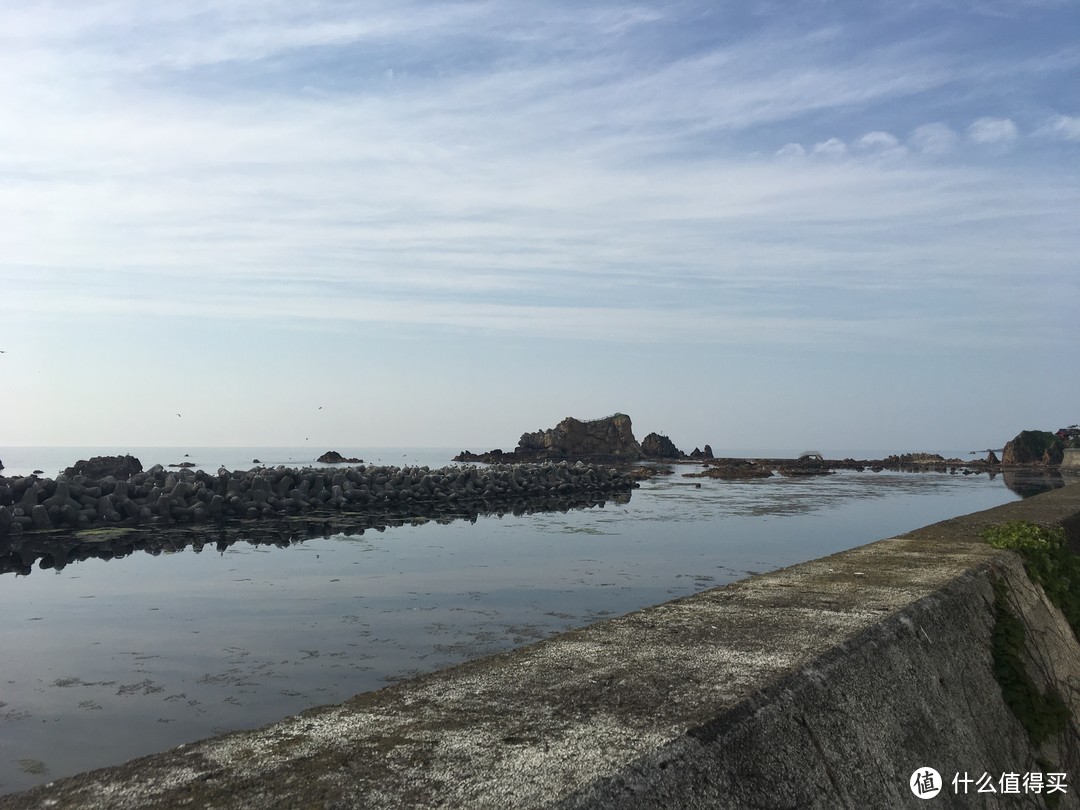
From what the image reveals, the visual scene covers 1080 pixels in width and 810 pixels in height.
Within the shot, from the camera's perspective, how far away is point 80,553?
1030cm

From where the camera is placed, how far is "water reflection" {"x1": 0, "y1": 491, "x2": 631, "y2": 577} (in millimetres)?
10078

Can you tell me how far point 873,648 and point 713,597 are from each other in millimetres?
1266

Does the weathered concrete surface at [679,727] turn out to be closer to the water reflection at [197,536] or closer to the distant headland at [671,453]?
the water reflection at [197,536]

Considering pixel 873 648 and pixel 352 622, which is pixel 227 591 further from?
pixel 873 648

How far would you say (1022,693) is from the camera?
4.14m

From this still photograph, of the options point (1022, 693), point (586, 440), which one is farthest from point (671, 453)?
point (1022, 693)

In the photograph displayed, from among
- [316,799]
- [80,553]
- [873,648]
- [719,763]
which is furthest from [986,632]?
[80,553]

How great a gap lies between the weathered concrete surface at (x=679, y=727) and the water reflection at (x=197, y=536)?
8.02 m

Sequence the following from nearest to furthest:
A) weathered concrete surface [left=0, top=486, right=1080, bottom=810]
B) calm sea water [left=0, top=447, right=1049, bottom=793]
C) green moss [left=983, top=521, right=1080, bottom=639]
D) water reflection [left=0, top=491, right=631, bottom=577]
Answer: weathered concrete surface [left=0, top=486, right=1080, bottom=810]
calm sea water [left=0, top=447, right=1049, bottom=793]
green moss [left=983, top=521, right=1080, bottom=639]
water reflection [left=0, top=491, right=631, bottom=577]

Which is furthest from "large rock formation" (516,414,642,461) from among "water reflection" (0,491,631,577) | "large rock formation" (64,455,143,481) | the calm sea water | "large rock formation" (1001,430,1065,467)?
the calm sea water

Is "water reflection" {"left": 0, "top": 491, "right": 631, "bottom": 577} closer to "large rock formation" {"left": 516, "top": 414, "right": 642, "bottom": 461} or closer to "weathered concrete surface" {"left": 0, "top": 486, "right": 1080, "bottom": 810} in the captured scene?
"weathered concrete surface" {"left": 0, "top": 486, "right": 1080, "bottom": 810}

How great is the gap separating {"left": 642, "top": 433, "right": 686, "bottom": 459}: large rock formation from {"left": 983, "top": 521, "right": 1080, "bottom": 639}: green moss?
2117 inches

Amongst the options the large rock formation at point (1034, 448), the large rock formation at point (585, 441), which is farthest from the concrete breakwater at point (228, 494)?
the large rock formation at point (1034, 448)

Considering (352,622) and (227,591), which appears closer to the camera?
(352,622)
